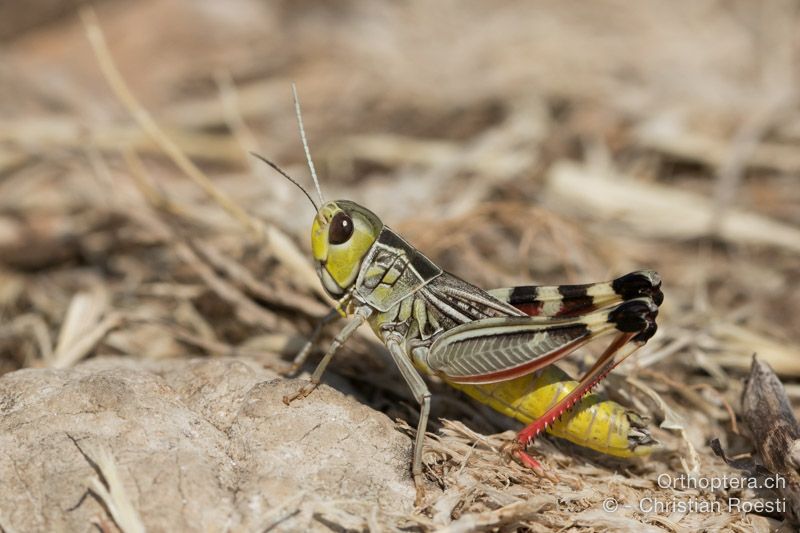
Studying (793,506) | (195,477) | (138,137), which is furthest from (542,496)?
(138,137)

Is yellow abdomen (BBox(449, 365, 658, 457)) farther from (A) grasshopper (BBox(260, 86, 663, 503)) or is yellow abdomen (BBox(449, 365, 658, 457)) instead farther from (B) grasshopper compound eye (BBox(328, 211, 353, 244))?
(B) grasshopper compound eye (BBox(328, 211, 353, 244))

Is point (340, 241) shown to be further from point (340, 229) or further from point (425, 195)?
point (425, 195)

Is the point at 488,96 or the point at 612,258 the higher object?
the point at 488,96

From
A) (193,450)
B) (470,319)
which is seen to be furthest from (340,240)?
(193,450)

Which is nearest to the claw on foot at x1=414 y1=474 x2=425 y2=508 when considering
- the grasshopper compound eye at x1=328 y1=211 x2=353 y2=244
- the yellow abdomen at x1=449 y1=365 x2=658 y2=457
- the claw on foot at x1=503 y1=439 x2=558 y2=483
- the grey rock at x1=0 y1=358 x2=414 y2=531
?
the grey rock at x1=0 y1=358 x2=414 y2=531

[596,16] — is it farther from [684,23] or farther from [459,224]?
[459,224]

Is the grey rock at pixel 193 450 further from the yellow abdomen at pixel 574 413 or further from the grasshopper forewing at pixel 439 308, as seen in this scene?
the yellow abdomen at pixel 574 413

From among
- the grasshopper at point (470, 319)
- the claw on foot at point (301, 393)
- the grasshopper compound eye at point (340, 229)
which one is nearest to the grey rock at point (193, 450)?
the claw on foot at point (301, 393)
